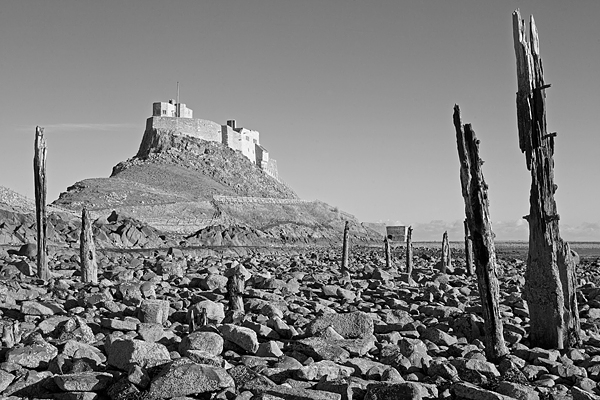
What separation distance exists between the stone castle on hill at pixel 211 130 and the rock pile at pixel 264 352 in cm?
10302

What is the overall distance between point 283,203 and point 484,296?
83409mm

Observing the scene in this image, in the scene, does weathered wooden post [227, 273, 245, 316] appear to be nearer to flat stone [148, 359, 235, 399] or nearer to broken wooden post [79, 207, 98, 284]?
flat stone [148, 359, 235, 399]

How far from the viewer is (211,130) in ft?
386

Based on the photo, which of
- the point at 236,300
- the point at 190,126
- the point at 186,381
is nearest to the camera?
the point at 186,381

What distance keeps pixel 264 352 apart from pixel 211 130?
11215 centimetres

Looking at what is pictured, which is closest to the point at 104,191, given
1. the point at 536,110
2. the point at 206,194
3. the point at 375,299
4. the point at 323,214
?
the point at 206,194

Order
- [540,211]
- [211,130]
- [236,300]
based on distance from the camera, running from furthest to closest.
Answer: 1. [211,130]
2. [236,300]
3. [540,211]

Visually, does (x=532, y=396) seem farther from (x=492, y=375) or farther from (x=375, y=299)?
(x=375, y=299)

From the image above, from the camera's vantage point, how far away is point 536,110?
32.1ft

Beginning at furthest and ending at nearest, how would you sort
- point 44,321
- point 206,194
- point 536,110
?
1. point 206,194
2. point 536,110
3. point 44,321

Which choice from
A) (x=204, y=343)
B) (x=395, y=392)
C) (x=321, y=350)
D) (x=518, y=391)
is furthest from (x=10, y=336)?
(x=518, y=391)

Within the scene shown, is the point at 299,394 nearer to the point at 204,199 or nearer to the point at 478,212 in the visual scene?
the point at 478,212

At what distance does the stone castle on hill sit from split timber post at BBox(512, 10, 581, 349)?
10626 cm


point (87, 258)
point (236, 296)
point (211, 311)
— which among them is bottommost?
point (211, 311)
